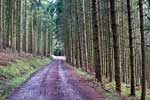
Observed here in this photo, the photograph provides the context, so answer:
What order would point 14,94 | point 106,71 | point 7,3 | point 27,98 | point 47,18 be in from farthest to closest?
1. point 47,18
2. point 7,3
3. point 106,71
4. point 14,94
5. point 27,98

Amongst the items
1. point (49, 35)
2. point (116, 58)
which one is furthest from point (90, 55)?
point (49, 35)

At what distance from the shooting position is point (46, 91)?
14.9m

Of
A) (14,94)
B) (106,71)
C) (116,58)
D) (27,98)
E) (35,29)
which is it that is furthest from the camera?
(35,29)

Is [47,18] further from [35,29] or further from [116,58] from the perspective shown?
[116,58]

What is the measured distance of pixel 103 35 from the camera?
31078 mm

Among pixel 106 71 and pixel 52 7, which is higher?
pixel 52 7

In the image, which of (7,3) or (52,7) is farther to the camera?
(52,7)

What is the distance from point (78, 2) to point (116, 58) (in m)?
22.5

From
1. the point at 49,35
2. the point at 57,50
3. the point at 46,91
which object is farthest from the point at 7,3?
the point at 57,50

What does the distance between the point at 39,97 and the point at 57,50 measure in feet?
330

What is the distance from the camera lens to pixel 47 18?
77938 mm

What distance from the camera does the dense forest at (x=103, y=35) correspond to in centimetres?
1677

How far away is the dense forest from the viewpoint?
16.8m

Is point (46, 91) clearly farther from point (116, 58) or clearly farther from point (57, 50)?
point (57, 50)
